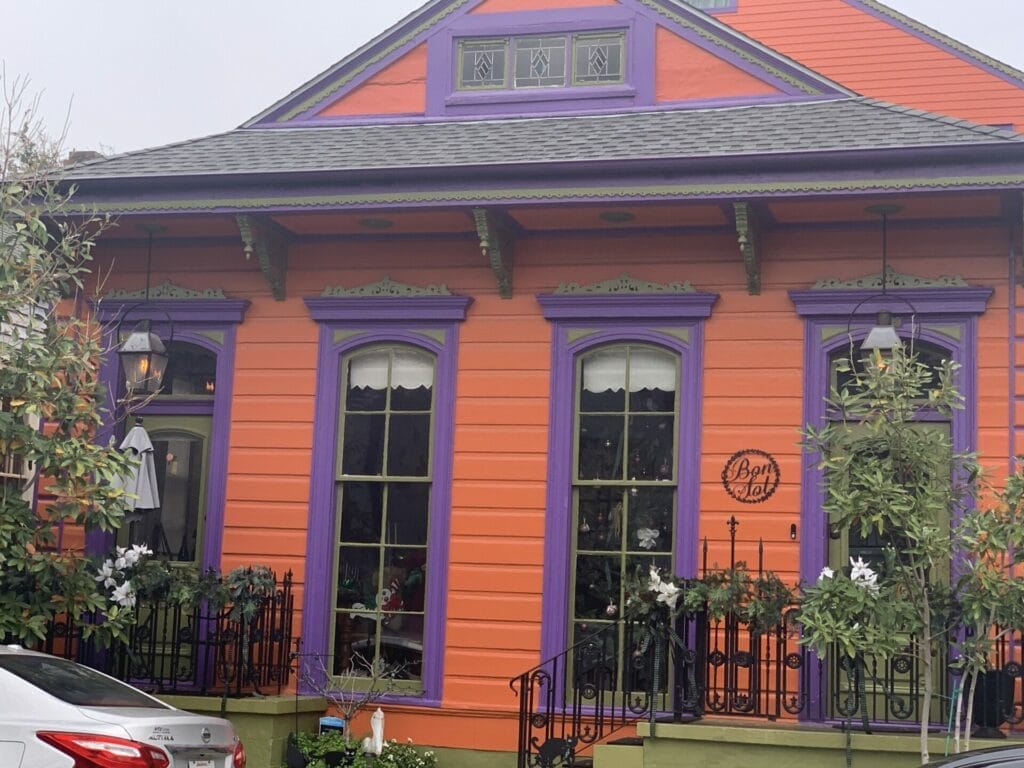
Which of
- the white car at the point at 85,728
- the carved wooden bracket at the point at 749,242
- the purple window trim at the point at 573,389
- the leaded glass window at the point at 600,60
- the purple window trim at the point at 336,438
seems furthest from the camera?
the leaded glass window at the point at 600,60

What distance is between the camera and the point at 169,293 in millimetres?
12414

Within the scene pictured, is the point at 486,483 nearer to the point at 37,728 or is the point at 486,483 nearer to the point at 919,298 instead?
the point at 919,298

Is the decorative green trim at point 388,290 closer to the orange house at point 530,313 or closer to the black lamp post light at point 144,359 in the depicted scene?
the orange house at point 530,313

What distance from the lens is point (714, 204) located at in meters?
10.6

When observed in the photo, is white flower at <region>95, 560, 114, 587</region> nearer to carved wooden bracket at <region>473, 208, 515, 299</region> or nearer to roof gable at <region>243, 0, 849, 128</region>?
carved wooden bracket at <region>473, 208, 515, 299</region>

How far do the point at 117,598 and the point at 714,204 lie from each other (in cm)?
549

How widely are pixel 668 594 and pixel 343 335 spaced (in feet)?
13.0

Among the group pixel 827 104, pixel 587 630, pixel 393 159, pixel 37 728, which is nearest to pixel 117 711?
pixel 37 728

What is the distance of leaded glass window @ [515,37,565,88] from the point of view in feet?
41.5

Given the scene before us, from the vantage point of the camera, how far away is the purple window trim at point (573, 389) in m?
11.0

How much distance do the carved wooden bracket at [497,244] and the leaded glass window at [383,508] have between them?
92 centimetres

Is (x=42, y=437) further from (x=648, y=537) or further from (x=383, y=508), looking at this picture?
(x=648, y=537)

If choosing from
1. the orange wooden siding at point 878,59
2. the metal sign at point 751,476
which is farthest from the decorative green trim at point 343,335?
the orange wooden siding at point 878,59

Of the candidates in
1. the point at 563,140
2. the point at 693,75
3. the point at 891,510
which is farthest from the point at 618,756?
the point at 693,75
